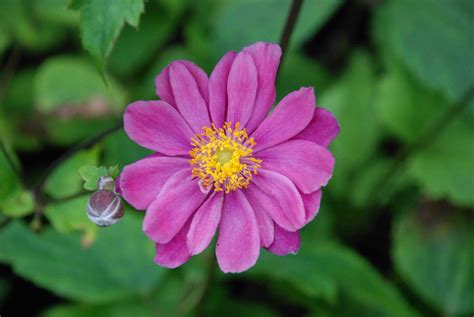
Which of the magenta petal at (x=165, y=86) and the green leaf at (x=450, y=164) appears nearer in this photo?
the magenta petal at (x=165, y=86)

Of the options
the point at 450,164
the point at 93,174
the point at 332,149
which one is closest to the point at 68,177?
the point at 93,174

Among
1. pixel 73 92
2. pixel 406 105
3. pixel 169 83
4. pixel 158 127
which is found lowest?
pixel 73 92

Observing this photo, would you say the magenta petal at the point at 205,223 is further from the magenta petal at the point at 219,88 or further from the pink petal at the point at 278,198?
the magenta petal at the point at 219,88

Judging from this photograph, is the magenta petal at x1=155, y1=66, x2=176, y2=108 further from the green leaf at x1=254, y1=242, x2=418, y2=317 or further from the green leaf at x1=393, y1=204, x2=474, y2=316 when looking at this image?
the green leaf at x1=393, y1=204, x2=474, y2=316

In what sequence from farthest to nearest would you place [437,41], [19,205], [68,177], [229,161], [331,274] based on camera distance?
1. [437,41]
2. [331,274]
3. [68,177]
4. [19,205]
5. [229,161]

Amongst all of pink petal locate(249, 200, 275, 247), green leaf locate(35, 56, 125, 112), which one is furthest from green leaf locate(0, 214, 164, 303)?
pink petal locate(249, 200, 275, 247)

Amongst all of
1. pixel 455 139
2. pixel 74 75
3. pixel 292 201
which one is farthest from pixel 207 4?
pixel 292 201

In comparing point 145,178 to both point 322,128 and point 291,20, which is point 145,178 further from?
point 291,20

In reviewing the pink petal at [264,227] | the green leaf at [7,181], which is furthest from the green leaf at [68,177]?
the pink petal at [264,227]

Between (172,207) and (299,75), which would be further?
(299,75)
